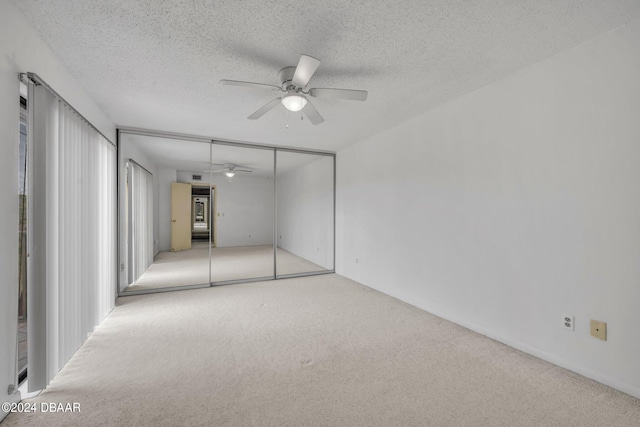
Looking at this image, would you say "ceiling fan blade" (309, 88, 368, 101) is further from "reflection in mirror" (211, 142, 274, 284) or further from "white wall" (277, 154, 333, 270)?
"reflection in mirror" (211, 142, 274, 284)

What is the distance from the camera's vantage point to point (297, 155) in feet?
19.5

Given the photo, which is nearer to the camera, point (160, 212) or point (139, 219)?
point (139, 219)

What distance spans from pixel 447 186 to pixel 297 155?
3480 mm

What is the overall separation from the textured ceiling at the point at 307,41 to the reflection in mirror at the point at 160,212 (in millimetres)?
1760

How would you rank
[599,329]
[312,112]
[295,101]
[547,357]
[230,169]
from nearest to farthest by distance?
[599,329], [547,357], [295,101], [312,112], [230,169]

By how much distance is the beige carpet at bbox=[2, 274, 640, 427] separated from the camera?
5.52 feet

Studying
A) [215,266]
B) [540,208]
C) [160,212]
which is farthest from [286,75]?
[160,212]

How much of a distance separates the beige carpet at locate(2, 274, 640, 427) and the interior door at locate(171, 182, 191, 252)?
4.60 m

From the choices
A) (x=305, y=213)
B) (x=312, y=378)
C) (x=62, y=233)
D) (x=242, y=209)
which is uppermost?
(x=242, y=209)

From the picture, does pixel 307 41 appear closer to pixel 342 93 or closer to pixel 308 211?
pixel 342 93

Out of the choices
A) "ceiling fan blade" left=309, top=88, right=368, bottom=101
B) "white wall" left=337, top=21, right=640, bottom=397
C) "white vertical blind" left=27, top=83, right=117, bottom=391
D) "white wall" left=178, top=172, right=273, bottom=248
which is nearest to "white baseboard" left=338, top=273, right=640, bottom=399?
"white wall" left=337, top=21, right=640, bottom=397

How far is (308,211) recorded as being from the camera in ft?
22.8

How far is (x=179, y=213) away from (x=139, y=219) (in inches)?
103

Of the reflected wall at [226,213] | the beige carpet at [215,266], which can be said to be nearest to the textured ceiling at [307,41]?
the reflected wall at [226,213]
